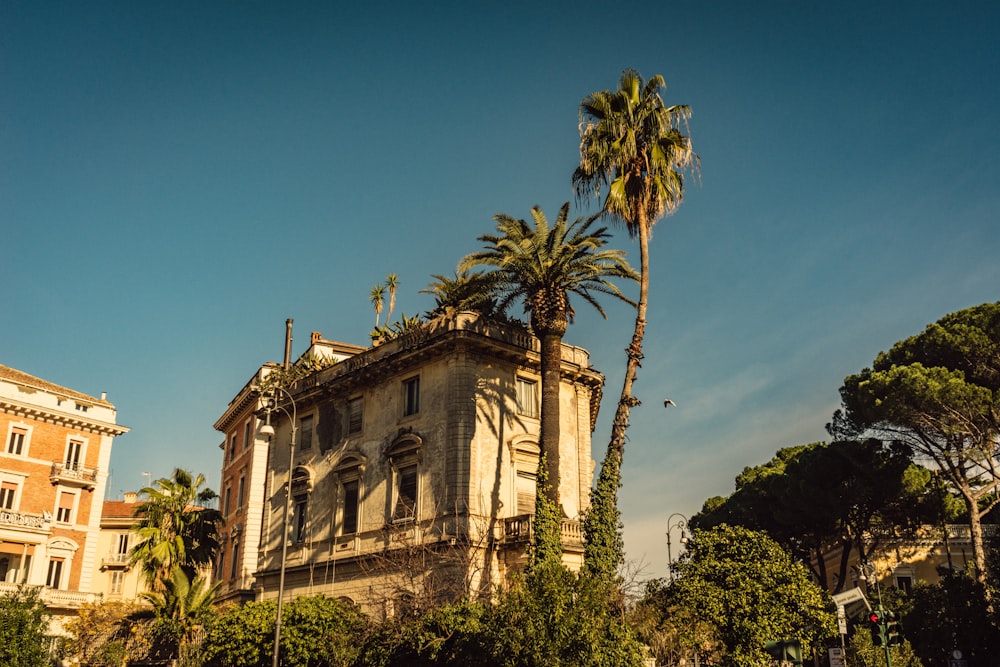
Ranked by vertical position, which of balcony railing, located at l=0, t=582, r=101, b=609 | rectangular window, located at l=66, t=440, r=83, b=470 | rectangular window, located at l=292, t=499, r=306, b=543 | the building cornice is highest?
the building cornice

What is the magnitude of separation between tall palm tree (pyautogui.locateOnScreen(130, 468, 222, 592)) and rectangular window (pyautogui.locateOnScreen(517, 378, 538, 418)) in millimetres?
16597

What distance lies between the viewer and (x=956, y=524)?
52.0 metres

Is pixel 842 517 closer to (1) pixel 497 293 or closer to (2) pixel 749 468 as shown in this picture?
(2) pixel 749 468

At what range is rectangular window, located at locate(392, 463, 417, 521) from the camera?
3042 centimetres

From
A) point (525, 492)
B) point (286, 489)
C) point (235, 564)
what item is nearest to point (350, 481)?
point (286, 489)

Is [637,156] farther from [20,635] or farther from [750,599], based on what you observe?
[20,635]

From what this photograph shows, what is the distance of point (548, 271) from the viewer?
28.2 m

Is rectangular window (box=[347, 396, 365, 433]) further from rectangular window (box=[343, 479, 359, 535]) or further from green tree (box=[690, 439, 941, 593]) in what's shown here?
green tree (box=[690, 439, 941, 593])

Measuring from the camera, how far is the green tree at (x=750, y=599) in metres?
24.5

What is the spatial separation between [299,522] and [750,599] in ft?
64.7

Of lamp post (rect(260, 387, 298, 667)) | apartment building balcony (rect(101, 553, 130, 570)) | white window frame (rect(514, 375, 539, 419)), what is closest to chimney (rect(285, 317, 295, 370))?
lamp post (rect(260, 387, 298, 667))

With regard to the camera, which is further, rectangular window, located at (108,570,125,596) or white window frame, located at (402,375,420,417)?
rectangular window, located at (108,570,125,596)

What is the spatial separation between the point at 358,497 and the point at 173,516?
409 inches

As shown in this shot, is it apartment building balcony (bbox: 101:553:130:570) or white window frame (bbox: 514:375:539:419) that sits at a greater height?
white window frame (bbox: 514:375:539:419)
